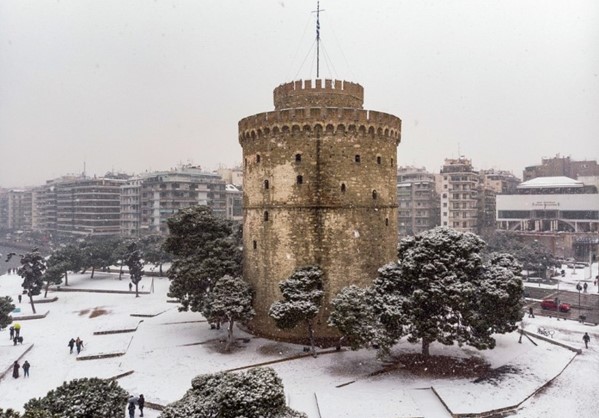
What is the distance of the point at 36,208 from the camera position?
13312 cm

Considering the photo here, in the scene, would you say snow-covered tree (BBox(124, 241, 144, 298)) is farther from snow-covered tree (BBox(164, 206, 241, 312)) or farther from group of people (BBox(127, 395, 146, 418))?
group of people (BBox(127, 395, 146, 418))

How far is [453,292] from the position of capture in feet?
72.4

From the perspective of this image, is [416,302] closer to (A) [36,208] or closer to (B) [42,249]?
(B) [42,249]

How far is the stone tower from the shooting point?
28109 mm

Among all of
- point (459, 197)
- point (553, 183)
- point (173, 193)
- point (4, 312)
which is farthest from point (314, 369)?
point (553, 183)

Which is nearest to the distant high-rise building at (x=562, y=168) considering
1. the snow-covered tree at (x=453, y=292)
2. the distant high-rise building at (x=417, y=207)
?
the distant high-rise building at (x=417, y=207)

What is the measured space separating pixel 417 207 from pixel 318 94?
64741mm

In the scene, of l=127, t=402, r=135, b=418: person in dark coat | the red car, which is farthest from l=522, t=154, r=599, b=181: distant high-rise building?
l=127, t=402, r=135, b=418: person in dark coat

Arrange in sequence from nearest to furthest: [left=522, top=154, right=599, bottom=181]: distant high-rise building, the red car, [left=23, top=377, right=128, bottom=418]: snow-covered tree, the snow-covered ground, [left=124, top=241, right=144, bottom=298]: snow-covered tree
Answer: [left=23, top=377, right=128, bottom=418]: snow-covered tree → the snow-covered ground → the red car → [left=124, top=241, right=144, bottom=298]: snow-covered tree → [left=522, top=154, right=599, bottom=181]: distant high-rise building

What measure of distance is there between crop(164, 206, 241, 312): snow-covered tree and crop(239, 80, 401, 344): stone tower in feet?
7.33

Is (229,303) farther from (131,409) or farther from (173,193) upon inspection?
(173,193)

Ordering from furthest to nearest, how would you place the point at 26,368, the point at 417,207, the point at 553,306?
the point at 417,207, the point at 553,306, the point at 26,368

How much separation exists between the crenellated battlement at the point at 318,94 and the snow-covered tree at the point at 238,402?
21125 millimetres

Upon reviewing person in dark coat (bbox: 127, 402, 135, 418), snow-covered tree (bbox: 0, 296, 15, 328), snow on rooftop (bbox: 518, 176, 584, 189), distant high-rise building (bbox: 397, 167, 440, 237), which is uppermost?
snow on rooftop (bbox: 518, 176, 584, 189)
